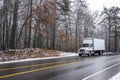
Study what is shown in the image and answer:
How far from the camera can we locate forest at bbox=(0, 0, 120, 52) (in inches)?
1591

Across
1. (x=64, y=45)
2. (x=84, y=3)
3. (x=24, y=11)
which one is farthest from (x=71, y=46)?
(x=24, y=11)

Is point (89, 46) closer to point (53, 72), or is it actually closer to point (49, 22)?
point (49, 22)

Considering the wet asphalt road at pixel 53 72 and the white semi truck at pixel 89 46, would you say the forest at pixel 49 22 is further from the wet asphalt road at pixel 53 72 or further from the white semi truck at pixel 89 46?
the wet asphalt road at pixel 53 72

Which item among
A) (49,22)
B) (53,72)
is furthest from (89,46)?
(53,72)

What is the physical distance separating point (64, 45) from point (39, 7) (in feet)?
98.1

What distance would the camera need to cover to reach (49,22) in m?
41.1

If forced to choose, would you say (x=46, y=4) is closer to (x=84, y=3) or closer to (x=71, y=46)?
(x=84, y=3)

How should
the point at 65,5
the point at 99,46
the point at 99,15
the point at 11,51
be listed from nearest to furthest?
the point at 11,51 → the point at 99,46 → the point at 65,5 → the point at 99,15

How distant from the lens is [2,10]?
42000 millimetres

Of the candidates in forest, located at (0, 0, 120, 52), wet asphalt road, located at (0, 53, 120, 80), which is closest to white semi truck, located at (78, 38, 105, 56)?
forest, located at (0, 0, 120, 52)

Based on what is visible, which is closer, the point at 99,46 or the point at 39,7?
the point at 39,7

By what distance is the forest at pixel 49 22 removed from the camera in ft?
133

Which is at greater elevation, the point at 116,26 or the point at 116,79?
the point at 116,26

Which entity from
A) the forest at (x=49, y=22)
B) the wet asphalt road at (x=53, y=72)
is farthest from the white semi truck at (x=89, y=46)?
the wet asphalt road at (x=53, y=72)
